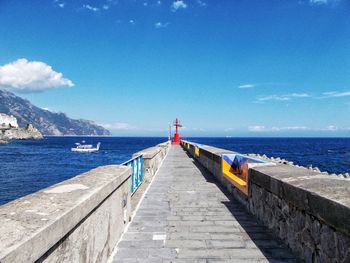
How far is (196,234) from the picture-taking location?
Result: 5344 mm

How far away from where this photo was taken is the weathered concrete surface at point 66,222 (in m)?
2.05

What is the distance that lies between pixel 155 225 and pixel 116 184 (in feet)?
5.44

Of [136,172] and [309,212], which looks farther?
[136,172]

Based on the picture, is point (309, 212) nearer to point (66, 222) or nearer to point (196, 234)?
point (196, 234)

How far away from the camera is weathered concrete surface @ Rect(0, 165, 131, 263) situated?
205cm

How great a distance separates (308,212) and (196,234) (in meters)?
2.12

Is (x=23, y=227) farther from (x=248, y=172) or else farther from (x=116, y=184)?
(x=248, y=172)

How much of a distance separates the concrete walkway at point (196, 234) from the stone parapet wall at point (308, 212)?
0.30 metres

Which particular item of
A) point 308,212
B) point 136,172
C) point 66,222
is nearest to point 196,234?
point 308,212

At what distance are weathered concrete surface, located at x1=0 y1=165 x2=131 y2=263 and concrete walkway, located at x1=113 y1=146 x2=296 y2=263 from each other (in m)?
0.60

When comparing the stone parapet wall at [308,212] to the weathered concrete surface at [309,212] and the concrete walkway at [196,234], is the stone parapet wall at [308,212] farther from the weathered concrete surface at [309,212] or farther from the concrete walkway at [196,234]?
the concrete walkway at [196,234]

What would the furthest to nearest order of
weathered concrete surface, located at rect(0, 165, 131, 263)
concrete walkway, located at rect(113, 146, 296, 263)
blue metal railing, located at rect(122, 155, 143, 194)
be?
1. blue metal railing, located at rect(122, 155, 143, 194)
2. concrete walkway, located at rect(113, 146, 296, 263)
3. weathered concrete surface, located at rect(0, 165, 131, 263)

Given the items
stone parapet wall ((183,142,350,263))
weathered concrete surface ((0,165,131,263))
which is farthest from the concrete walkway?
weathered concrete surface ((0,165,131,263))

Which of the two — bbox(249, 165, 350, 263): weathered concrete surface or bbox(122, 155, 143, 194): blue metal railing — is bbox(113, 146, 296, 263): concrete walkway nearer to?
bbox(249, 165, 350, 263): weathered concrete surface
